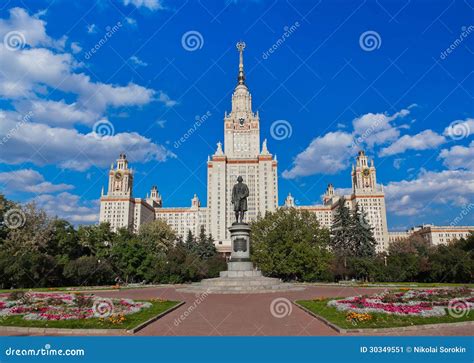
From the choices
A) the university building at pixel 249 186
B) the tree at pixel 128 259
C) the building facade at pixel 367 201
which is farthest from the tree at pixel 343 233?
the building facade at pixel 367 201

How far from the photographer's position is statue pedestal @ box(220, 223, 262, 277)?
25.2 metres

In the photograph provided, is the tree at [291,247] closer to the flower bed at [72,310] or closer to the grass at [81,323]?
the flower bed at [72,310]

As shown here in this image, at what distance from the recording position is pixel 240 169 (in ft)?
407

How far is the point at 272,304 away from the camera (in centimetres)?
1580

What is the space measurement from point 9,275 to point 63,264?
4.80 metres

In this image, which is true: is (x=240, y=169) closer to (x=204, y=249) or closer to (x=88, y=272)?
(x=204, y=249)

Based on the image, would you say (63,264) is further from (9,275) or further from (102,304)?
(102,304)

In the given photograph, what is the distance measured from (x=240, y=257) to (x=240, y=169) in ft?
322

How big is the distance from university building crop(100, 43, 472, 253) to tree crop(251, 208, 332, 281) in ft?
224

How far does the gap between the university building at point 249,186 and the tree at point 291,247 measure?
68263 mm

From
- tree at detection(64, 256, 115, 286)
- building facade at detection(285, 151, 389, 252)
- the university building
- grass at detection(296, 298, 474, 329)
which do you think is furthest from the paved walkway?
building facade at detection(285, 151, 389, 252)

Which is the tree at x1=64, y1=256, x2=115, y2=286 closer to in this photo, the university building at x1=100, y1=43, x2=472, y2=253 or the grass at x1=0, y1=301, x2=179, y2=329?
the grass at x1=0, y1=301, x2=179, y2=329

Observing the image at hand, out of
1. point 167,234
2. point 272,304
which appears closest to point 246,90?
point 167,234

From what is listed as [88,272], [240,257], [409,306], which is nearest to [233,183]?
[88,272]
